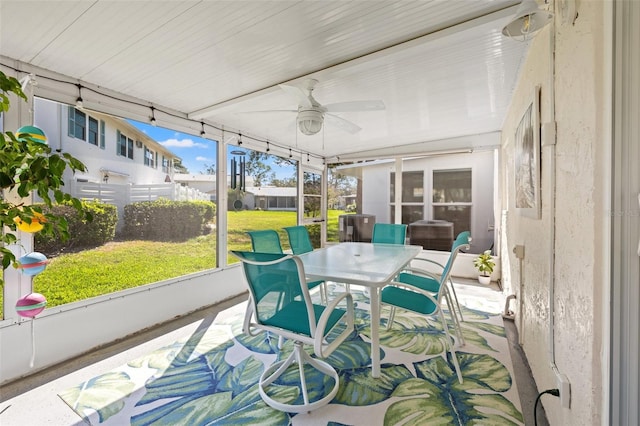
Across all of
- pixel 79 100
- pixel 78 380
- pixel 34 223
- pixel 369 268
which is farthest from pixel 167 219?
pixel 369 268

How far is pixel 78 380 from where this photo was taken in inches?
79.7

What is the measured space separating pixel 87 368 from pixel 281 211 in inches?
143

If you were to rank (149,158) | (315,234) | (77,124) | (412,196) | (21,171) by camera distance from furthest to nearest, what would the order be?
(315,234), (412,196), (149,158), (77,124), (21,171)

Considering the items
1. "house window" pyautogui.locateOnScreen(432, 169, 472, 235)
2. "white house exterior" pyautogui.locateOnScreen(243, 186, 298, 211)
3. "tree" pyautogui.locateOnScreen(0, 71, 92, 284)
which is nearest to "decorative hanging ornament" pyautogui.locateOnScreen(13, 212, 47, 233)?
"tree" pyautogui.locateOnScreen(0, 71, 92, 284)

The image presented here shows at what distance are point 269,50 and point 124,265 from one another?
9.76ft

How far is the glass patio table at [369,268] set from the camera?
75.9 inches

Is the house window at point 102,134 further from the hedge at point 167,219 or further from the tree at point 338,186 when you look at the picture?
the tree at point 338,186

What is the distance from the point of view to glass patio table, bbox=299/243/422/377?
1.93 meters

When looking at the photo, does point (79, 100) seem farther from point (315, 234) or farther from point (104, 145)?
point (315, 234)

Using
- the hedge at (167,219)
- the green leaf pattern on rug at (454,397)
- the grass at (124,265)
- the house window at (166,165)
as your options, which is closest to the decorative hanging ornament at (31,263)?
the grass at (124,265)

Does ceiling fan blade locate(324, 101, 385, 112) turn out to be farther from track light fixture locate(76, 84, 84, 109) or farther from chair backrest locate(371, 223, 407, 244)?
track light fixture locate(76, 84, 84, 109)

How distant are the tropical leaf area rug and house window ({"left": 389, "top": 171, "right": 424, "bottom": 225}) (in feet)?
9.45

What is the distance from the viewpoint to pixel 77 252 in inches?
112

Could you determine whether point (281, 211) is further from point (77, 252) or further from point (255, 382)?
point (255, 382)
